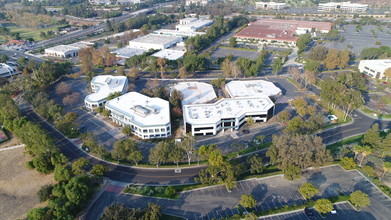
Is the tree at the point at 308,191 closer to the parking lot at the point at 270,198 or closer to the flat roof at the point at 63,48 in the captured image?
the parking lot at the point at 270,198

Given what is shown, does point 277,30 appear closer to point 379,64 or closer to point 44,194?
point 379,64

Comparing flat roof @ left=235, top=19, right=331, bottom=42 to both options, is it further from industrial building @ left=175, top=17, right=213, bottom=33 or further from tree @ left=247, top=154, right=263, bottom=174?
tree @ left=247, top=154, right=263, bottom=174

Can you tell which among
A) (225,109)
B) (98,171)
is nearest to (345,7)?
(225,109)

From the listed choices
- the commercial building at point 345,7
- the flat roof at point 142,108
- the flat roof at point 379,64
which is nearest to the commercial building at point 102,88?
the flat roof at point 142,108

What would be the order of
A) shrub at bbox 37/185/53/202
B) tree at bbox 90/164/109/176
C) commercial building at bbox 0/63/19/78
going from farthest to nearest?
commercial building at bbox 0/63/19/78 < tree at bbox 90/164/109/176 < shrub at bbox 37/185/53/202

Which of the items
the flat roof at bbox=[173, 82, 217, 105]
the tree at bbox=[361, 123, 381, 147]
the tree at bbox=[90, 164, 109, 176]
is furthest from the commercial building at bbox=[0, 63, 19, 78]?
the tree at bbox=[361, 123, 381, 147]

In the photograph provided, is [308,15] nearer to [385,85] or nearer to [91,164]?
[385,85]
